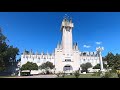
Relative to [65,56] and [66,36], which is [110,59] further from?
[66,36]

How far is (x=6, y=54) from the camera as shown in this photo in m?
35.3

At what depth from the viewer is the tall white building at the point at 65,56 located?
45.2 meters

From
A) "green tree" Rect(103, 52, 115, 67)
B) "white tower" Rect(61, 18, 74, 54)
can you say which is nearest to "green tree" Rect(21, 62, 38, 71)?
"white tower" Rect(61, 18, 74, 54)

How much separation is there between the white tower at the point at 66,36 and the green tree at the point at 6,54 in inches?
488

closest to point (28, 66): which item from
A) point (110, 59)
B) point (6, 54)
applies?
point (6, 54)

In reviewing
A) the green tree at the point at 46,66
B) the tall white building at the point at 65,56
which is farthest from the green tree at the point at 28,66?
the tall white building at the point at 65,56

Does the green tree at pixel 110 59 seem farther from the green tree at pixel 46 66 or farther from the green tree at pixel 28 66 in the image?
the green tree at pixel 28 66

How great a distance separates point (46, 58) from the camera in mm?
45688

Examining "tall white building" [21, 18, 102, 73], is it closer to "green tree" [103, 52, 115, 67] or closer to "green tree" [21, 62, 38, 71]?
"green tree" [103, 52, 115, 67]

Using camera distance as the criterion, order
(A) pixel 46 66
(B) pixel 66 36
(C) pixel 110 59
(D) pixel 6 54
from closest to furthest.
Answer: (D) pixel 6 54 → (A) pixel 46 66 → (C) pixel 110 59 → (B) pixel 66 36

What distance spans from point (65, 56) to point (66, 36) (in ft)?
16.7
